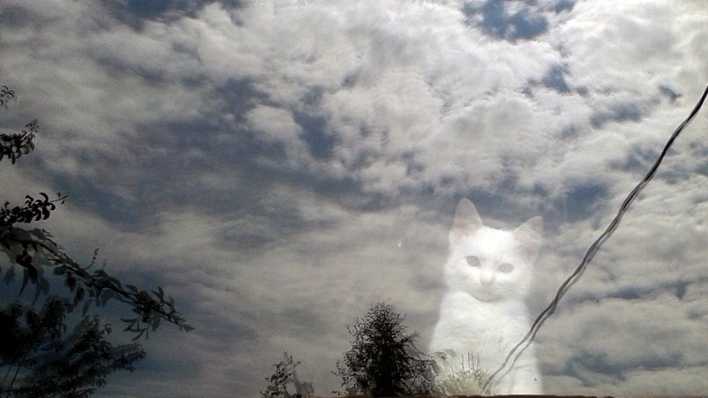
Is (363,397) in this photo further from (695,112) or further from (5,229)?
(695,112)

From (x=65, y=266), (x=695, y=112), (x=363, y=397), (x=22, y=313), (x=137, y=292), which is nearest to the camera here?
(x=65, y=266)

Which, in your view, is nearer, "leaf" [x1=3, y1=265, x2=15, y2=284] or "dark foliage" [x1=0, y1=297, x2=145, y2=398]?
"leaf" [x1=3, y1=265, x2=15, y2=284]

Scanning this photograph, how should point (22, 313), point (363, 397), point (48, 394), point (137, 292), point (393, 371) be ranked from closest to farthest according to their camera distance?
point (137, 292) → point (363, 397) → point (393, 371) → point (22, 313) → point (48, 394)

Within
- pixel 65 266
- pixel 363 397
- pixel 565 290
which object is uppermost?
pixel 565 290

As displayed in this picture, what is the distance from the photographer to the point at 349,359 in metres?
21.6

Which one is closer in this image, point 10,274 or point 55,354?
point 10,274

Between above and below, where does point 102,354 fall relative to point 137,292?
above

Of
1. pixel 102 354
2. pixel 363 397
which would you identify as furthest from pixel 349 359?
pixel 363 397

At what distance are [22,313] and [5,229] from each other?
75.0ft

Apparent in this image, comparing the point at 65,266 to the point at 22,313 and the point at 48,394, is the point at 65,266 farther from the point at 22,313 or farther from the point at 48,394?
the point at 48,394

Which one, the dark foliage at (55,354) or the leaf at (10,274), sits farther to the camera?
the dark foliage at (55,354)

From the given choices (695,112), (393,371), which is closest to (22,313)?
(393,371)

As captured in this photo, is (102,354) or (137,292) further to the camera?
(102,354)

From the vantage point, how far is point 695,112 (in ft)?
23.3
